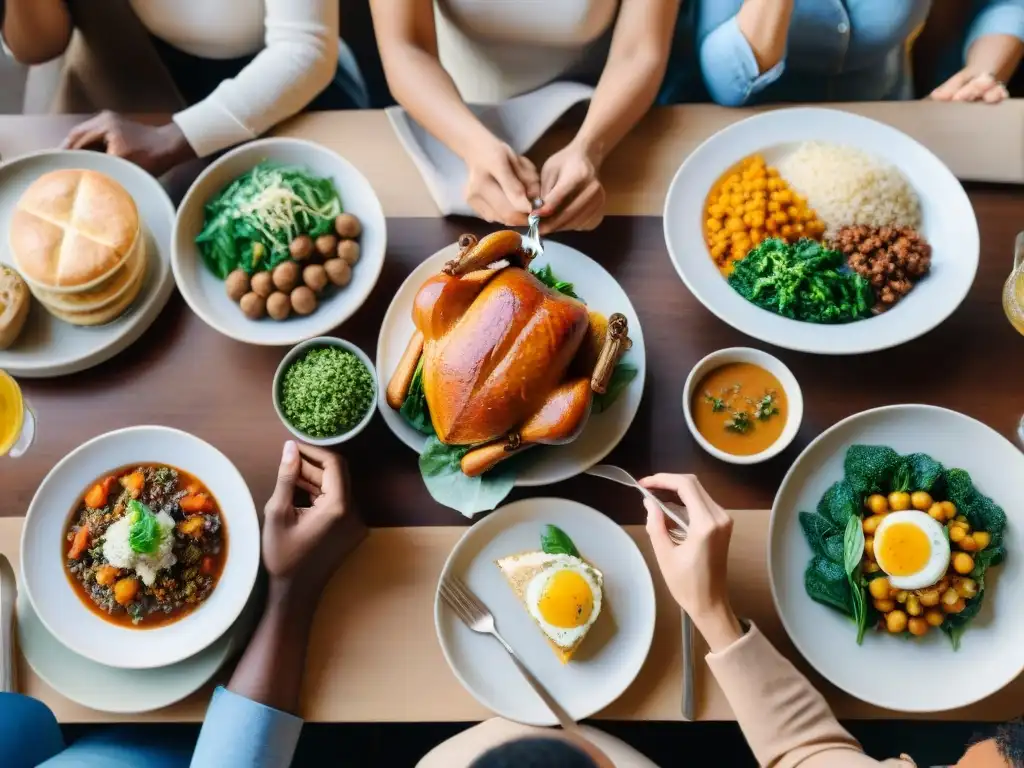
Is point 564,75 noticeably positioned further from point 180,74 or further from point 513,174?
point 180,74

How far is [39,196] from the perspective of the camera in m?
1.33

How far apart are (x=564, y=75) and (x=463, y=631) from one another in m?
1.20

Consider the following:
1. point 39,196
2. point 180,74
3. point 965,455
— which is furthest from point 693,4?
point 39,196

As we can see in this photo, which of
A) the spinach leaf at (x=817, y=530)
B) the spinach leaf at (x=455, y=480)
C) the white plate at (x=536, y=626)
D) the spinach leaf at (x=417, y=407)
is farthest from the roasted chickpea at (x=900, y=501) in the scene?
the spinach leaf at (x=417, y=407)

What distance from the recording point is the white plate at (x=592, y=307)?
4.32 ft

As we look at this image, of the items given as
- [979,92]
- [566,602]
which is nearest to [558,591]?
[566,602]

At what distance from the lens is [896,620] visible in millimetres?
1256

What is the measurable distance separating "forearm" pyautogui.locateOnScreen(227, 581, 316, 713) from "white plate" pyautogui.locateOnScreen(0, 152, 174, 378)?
0.55 metres

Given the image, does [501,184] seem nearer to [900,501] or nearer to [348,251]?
[348,251]

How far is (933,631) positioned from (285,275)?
1282 mm

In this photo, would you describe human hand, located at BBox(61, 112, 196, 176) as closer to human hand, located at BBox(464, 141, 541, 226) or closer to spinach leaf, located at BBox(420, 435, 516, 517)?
human hand, located at BBox(464, 141, 541, 226)

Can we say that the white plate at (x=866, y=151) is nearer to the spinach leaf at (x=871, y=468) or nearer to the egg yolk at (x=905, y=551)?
the spinach leaf at (x=871, y=468)

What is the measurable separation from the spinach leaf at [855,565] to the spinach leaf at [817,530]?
0.10 ft

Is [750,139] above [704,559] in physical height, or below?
above
